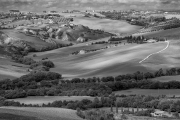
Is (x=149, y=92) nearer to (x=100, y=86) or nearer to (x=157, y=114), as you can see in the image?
(x=100, y=86)

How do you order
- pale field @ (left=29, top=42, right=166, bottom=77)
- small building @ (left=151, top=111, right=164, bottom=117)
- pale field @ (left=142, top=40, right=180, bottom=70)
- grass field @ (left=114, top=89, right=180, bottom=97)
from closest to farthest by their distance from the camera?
small building @ (left=151, top=111, right=164, bottom=117)
grass field @ (left=114, top=89, right=180, bottom=97)
pale field @ (left=29, top=42, right=166, bottom=77)
pale field @ (left=142, top=40, right=180, bottom=70)

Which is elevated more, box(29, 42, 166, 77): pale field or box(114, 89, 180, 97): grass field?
box(29, 42, 166, 77): pale field

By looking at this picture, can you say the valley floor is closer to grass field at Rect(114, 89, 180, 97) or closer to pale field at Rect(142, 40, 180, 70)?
pale field at Rect(142, 40, 180, 70)

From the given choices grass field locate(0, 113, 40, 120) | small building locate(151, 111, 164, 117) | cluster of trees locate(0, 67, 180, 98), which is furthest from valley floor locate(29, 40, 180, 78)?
grass field locate(0, 113, 40, 120)

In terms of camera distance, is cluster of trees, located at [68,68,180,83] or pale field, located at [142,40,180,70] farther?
pale field, located at [142,40,180,70]

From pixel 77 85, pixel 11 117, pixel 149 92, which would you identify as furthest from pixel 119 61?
pixel 11 117

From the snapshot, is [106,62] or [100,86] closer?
[100,86]

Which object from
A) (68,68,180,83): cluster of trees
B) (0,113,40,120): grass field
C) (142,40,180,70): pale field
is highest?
(0,113,40,120): grass field

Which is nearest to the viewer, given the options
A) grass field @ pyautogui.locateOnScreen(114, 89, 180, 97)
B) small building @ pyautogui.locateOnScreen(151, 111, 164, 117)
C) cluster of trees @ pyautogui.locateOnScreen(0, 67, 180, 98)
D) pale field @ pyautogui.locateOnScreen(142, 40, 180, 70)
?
small building @ pyautogui.locateOnScreen(151, 111, 164, 117)

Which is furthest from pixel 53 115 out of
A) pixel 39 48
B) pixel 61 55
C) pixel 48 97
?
pixel 39 48
